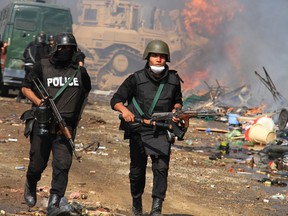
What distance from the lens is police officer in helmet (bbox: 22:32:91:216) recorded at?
21.7 feet

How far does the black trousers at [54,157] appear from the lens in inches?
261

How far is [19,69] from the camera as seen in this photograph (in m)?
21.5

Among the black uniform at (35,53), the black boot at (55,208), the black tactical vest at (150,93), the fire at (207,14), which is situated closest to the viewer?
the black boot at (55,208)

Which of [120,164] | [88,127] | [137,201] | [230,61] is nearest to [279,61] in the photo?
[230,61]

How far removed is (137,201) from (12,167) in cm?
333

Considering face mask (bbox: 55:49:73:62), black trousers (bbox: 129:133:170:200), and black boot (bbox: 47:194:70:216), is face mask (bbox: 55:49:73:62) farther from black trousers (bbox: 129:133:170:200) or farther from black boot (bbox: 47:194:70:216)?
black boot (bbox: 47:194:70:216)

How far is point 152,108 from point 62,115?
80cm

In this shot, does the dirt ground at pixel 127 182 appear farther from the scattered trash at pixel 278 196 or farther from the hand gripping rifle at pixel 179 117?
the hand gripping rifle at pixel 179 117

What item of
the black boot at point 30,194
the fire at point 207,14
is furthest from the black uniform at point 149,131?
the fire at point 207,14

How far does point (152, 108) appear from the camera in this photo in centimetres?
679

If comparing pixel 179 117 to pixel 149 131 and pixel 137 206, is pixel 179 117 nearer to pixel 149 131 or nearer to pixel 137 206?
pixel 149 131

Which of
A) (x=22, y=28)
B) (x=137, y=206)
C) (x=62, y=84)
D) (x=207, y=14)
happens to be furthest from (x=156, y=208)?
(x=207, y=14)

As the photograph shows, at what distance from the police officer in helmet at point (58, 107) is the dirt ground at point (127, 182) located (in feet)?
1.65

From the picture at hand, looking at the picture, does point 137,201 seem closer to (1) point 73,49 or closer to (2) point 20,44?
(1) point 73,49
